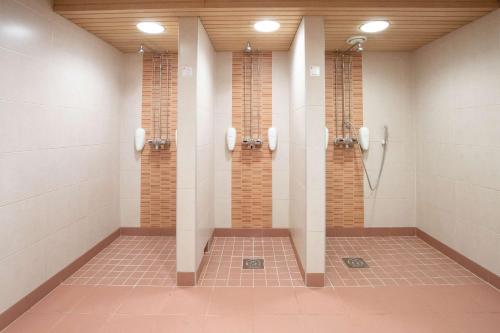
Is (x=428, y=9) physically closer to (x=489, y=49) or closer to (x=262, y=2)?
(x=489, y=49)

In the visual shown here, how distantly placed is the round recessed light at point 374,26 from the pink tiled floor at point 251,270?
240 cm

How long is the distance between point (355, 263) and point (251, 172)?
1.63 metres

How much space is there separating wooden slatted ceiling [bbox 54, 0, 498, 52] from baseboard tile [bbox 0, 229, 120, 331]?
223 cm

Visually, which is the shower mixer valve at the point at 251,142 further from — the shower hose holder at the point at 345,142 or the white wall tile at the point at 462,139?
the white wall tile at the point at 462,139

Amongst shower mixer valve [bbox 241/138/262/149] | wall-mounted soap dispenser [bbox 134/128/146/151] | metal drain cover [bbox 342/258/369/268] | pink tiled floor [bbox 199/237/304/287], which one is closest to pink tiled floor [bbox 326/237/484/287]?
metal drain cover [bbox 342/258/369/268]

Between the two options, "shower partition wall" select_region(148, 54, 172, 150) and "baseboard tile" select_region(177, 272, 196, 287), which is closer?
"baseboard tile" select_region(177, 272, 196, 287)

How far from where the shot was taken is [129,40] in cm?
356

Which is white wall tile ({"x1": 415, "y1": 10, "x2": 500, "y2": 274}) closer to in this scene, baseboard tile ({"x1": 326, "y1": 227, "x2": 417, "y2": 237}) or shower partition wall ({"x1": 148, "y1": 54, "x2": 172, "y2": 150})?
baseboard tile ({"x1": 326, "y1": 227, "x2": 417, "y2": 237})

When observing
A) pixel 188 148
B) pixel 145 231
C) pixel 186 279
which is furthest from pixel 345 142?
pixel 145 231

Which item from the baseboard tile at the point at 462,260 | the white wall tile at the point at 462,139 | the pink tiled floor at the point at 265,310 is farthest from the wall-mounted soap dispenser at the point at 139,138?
the baseboard tile at the point at 462,260

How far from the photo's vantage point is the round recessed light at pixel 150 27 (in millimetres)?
3023

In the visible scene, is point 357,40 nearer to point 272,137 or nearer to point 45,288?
point 272,137

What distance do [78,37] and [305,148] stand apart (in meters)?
2.40

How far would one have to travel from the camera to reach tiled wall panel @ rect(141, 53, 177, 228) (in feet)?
13.5
